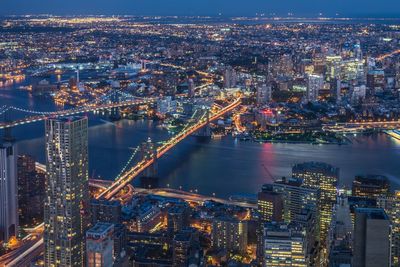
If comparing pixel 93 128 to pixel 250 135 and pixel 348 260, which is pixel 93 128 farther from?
pixel 348 260

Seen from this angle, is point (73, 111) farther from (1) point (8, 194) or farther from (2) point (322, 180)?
(2) point (322, 180)

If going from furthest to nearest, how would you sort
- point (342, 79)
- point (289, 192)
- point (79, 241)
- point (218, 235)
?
point (342, 79), point (289, 192), point (218, 235), point (79, 241)

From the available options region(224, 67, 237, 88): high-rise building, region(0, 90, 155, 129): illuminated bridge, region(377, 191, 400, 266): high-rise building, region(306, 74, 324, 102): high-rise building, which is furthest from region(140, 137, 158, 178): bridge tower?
region(224, 67, 237, 88): high-rise building

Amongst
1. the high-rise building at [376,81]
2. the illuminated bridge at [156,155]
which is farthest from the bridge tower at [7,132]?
the high-rise building at [376,81]

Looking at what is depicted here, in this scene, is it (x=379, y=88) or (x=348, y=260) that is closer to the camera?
(x=348, y=260)

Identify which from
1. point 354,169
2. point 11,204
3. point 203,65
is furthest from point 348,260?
point 203,65

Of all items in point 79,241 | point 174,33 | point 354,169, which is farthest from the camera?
point 174,33

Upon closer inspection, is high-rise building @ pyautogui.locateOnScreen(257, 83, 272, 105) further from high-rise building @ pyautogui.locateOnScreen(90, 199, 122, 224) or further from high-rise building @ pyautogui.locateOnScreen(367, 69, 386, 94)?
high-rise building @ pyautogui.locateOnScreen(90, 199, 122, 224)
